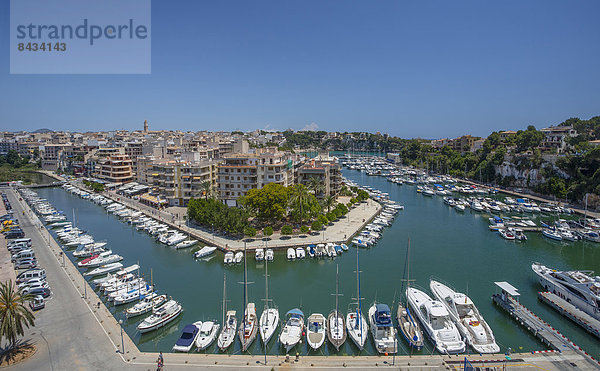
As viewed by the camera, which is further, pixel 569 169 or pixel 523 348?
pixel 569 169

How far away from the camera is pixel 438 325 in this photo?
20.7 meters

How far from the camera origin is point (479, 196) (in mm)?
69062

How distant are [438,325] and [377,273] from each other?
10697 mm

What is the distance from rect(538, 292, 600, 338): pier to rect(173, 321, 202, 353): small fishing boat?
952 inches

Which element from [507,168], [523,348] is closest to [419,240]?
[523,348]

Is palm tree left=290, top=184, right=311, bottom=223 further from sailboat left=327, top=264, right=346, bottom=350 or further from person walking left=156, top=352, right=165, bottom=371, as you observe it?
person walking left=156, top=352, right=165, bottom=371

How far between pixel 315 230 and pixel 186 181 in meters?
24.2

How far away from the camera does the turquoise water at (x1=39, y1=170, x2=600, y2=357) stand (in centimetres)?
2202

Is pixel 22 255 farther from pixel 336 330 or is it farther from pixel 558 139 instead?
pixel 558 139

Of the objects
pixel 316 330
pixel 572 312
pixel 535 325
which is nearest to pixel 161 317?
pixel 316 330

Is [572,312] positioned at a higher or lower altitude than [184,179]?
lower

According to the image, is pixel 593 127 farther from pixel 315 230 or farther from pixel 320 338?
pixel 320 338

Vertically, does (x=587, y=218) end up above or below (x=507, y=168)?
below

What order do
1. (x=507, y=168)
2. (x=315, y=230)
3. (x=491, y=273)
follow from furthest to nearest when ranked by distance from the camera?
(x=507, y=168) → (x=315, y=230) → (x=491, y=273)
